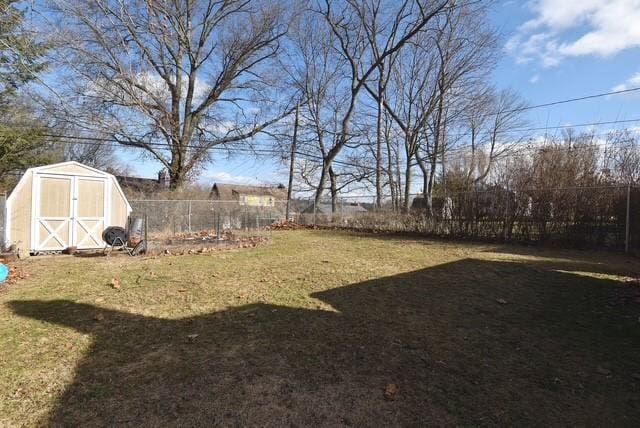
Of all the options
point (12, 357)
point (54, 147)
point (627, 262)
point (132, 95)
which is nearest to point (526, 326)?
point (12, 357)

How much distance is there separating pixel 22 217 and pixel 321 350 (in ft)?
34.2

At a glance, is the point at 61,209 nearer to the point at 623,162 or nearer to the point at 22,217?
the point at 22,217

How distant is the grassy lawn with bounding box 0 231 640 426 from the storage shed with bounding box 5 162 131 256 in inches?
149

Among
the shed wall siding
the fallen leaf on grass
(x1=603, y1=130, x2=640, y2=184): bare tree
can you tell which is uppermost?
(x1=603, y1=130, x2=640, y2=184): bare tree

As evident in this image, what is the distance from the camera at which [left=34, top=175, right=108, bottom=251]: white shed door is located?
10148 millimetres

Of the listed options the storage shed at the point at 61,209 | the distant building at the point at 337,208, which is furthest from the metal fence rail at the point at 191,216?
the distant building at the point at 337,208

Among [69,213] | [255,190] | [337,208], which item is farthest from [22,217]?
[255,190]

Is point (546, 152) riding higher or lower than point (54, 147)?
lower

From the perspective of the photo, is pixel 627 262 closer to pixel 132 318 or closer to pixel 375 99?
pixel 132 318

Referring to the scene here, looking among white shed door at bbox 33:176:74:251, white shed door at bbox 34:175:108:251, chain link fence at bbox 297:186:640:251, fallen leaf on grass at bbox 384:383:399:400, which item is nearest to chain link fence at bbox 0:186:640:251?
chain link fence at bbox 297:186:640:251

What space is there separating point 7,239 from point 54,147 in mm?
20443

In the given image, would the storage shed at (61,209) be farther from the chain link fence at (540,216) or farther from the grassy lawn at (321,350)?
the chain link fence at (540,216)

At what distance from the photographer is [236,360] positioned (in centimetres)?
341

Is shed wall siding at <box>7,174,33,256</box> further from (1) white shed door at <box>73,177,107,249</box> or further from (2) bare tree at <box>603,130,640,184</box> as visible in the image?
(2) bare tree at <box>603,130,640,184</box>
